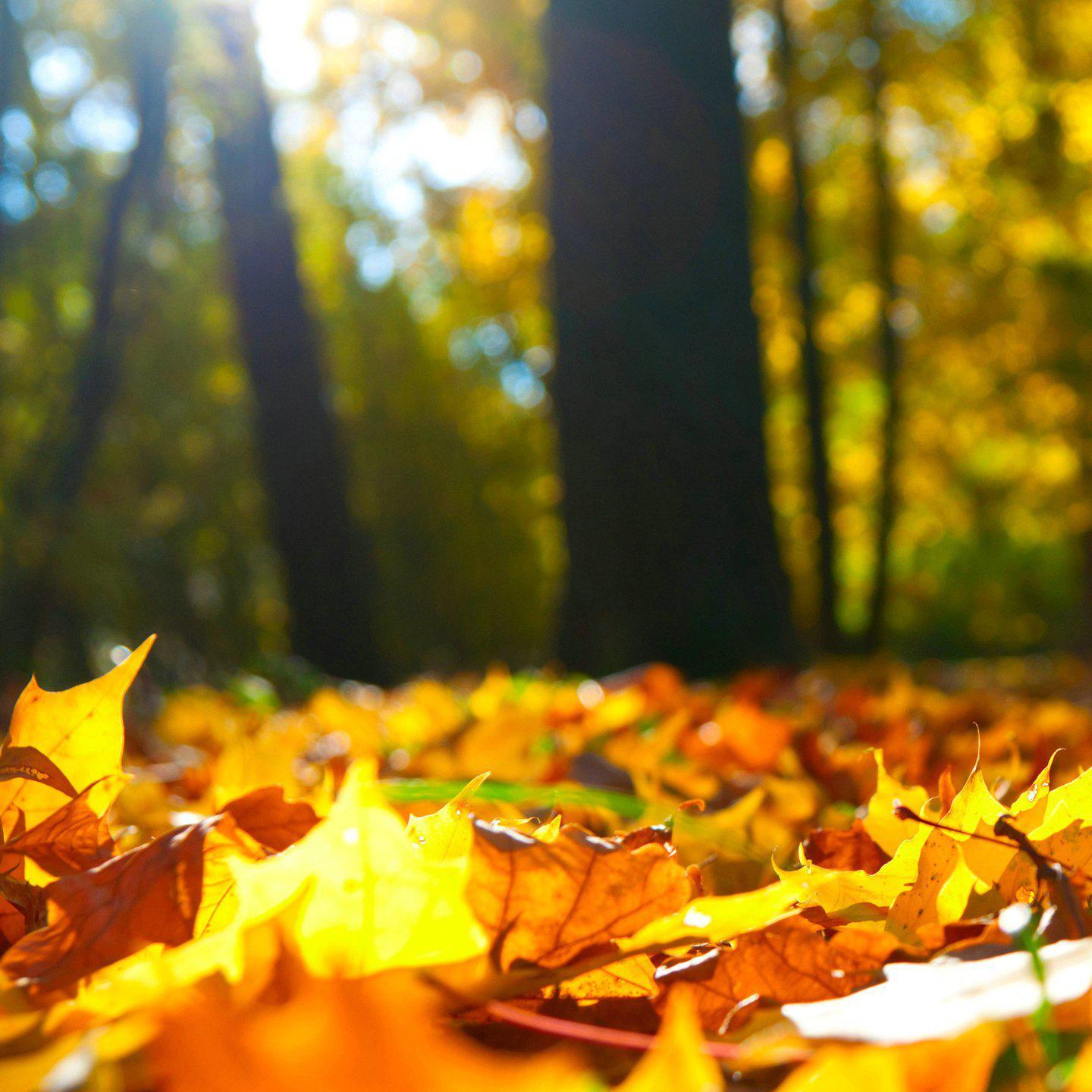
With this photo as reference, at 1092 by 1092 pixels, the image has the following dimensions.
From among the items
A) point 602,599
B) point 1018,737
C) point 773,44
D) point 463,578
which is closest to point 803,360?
point 773,44

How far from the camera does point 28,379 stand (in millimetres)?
5523

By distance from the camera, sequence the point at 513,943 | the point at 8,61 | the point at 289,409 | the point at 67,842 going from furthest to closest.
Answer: the point at 289,409, the point at 8,61, the point at 67,842, the point at 513,943

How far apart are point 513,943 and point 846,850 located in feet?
1.20

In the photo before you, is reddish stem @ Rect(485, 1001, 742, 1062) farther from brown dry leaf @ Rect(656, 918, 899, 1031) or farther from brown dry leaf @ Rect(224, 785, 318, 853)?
brown dry leaf @ Rect(224, 785, 318, 853)

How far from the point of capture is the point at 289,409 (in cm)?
591

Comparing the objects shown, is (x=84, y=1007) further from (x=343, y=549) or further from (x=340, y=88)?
(x=340, y=88)

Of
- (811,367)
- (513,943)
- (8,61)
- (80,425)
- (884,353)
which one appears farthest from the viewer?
(884,353)

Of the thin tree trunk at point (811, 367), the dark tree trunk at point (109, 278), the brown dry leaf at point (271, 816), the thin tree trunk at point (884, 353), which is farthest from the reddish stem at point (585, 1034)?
the thin tree trunk at point (884, 353)

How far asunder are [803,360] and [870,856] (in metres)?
11.4

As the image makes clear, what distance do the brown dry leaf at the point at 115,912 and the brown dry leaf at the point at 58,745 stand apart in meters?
0.14

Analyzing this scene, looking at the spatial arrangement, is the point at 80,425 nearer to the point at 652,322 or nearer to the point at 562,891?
the point at 652,322

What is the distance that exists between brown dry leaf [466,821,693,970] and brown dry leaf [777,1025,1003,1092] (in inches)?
7.5

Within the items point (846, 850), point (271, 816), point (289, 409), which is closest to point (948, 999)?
point (846, 850)

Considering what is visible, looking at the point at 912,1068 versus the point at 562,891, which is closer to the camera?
the point at 912,1068
